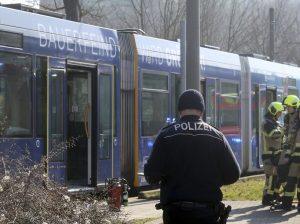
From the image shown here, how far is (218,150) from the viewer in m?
5.52

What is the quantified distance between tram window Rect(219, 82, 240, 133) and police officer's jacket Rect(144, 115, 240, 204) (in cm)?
1286

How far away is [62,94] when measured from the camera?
39.8 ft

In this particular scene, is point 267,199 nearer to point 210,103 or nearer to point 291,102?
point 291,102

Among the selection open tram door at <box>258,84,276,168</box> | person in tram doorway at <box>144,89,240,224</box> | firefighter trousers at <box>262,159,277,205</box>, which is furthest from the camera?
open tram door at <box>258,84,276,168</box>

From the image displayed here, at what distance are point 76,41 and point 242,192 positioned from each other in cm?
526

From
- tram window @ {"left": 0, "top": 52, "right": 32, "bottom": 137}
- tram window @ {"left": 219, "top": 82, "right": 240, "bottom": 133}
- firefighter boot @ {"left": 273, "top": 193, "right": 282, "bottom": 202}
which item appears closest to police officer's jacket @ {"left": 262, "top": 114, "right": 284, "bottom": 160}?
firefighter boot @ {"left": 273, "top": 193, "right": 282, "bottom": 202}

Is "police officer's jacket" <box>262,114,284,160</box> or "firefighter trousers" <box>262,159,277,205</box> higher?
"police officer's jacket" <box>262,114,284,160</box>

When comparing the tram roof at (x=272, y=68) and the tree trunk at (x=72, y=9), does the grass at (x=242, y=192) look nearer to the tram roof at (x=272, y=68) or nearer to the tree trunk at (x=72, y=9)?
the tram roof at (x=272, y=68)

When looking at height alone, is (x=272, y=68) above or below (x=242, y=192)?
above

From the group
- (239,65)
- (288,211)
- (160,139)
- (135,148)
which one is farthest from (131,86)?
(160,139)

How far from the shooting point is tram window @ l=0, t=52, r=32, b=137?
10812 mm

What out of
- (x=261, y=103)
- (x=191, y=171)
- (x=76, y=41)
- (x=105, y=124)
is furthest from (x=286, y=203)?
(x=261, y=103)

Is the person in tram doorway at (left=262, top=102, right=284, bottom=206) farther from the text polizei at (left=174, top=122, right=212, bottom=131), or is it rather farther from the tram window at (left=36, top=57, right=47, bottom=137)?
the text polizei at (left=174, top=122, right=212, bottom=131)

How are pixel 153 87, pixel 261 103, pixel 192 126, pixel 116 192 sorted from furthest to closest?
pixel 261 103 < pixel 153 87 < pixel 116 192 < pixel 192 126
